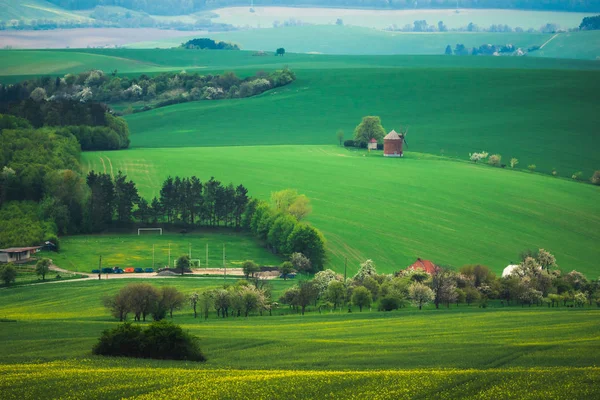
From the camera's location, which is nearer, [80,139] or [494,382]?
[494,382]

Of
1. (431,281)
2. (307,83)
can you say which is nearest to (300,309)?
(431,281)

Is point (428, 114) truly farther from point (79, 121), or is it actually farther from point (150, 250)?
point (150, 250)

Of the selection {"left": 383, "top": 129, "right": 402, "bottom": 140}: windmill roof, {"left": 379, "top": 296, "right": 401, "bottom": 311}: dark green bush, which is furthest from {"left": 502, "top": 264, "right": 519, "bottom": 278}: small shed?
{"left": 383, "top": 129, "right": 402, "bottom": 140}: windmill roof

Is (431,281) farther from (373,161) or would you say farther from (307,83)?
(307,83)

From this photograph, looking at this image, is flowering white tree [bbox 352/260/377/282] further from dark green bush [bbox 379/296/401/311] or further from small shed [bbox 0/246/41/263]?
small shed [bbox 0/246/41/263]

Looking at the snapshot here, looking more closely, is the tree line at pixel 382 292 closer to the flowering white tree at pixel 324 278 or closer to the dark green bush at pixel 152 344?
the flowering white tree at pixel 324 278

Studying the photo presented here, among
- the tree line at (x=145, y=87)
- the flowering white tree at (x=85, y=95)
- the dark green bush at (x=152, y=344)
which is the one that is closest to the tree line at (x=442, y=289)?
the dark green bush at (x=152, y=344)

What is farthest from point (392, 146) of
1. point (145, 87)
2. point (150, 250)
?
point (145, 87)
